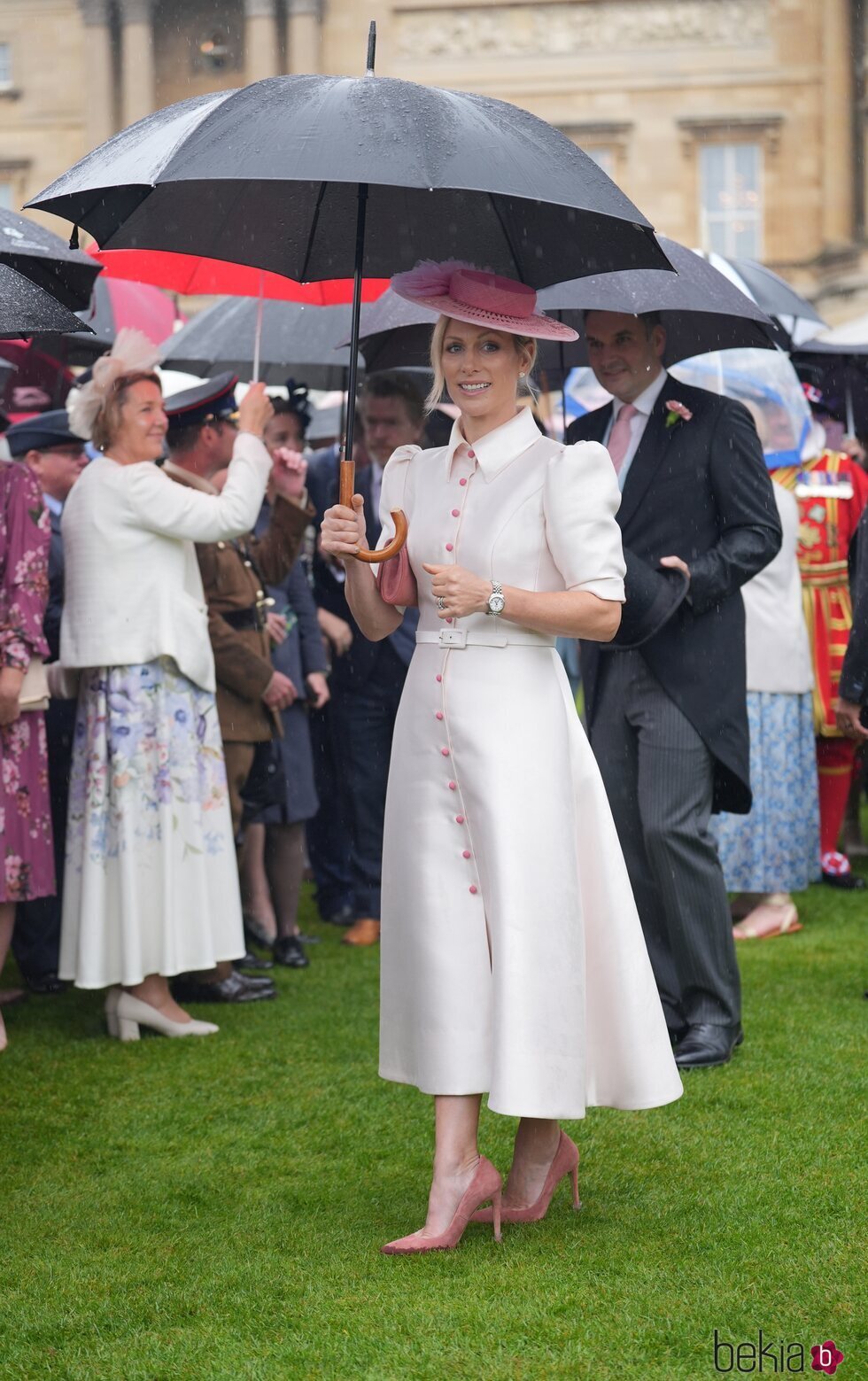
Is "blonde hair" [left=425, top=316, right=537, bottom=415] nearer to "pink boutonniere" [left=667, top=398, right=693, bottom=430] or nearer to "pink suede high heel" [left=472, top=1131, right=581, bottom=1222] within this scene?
"pink boutonniere" [left=667, top=398, right=693, bottom=430]

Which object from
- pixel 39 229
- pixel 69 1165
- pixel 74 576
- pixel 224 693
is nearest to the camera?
pixel 69 1165

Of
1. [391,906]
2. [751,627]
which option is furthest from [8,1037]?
[751,627]

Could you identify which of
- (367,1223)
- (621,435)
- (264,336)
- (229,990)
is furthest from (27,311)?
(264,336)

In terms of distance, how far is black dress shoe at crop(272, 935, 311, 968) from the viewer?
275 inches

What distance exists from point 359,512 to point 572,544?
1.40 ft

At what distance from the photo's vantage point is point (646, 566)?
4855mm

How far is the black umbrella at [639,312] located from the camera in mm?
4922

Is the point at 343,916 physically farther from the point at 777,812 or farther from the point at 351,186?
the point at 351,186

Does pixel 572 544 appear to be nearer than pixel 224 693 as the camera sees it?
Yes

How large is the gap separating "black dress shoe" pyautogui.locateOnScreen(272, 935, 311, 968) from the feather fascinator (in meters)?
2.33

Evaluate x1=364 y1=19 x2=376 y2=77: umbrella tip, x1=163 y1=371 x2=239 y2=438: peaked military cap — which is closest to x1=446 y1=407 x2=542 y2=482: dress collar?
x1=364 y1=19 x2=376 y2=77: umbrella tip

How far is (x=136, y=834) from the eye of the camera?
562cm

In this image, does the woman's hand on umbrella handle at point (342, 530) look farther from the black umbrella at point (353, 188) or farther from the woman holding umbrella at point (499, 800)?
the black umbrella at point (353, 188)

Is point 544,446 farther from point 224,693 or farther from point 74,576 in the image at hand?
point 224,693
